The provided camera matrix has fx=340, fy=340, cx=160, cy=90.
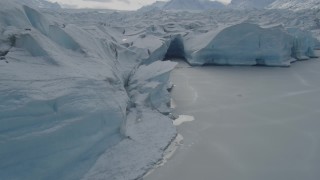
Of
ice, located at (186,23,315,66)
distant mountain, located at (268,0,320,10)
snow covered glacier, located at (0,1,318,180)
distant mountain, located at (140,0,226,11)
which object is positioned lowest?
distant mountain, located at (268,0,320,10)

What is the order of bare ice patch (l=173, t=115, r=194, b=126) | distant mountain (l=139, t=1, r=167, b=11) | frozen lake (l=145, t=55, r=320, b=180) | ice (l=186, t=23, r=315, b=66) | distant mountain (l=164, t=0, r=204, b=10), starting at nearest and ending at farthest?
frozen lake (l=145, t=55, r=320, b=180) < bare ice patch (l=173, t=115, r=194, b=126) < ice (l=186, t=23, r=315, b=66) < distant mountain (l=139, t=1, r=167, b=11) < distant mountain (l=164, t=0, r=204, b=10)

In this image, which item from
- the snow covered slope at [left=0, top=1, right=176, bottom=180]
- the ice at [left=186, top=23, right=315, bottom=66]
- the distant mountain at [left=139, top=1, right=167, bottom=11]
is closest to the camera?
the snow covered slope at [left=0, top=1, right=176, bottom=180]

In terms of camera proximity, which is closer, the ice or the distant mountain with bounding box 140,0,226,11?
the ice

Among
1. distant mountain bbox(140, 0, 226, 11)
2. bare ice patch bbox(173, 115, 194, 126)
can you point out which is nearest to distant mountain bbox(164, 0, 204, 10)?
distant mountain bbox(140, 0, 226, 11)

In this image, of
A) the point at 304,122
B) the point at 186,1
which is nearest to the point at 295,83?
the point at 304,122

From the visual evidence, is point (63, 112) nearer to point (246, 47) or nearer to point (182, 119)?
point (182, 119)

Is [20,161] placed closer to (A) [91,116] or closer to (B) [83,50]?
(A) [91,116]

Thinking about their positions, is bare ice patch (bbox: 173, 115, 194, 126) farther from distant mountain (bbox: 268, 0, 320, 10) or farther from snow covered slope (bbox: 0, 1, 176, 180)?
distant mountain (bbox: 268, 0, 320, 10)

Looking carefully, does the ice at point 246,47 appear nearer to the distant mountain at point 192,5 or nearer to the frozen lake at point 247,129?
the frozen lake at point 247,129
